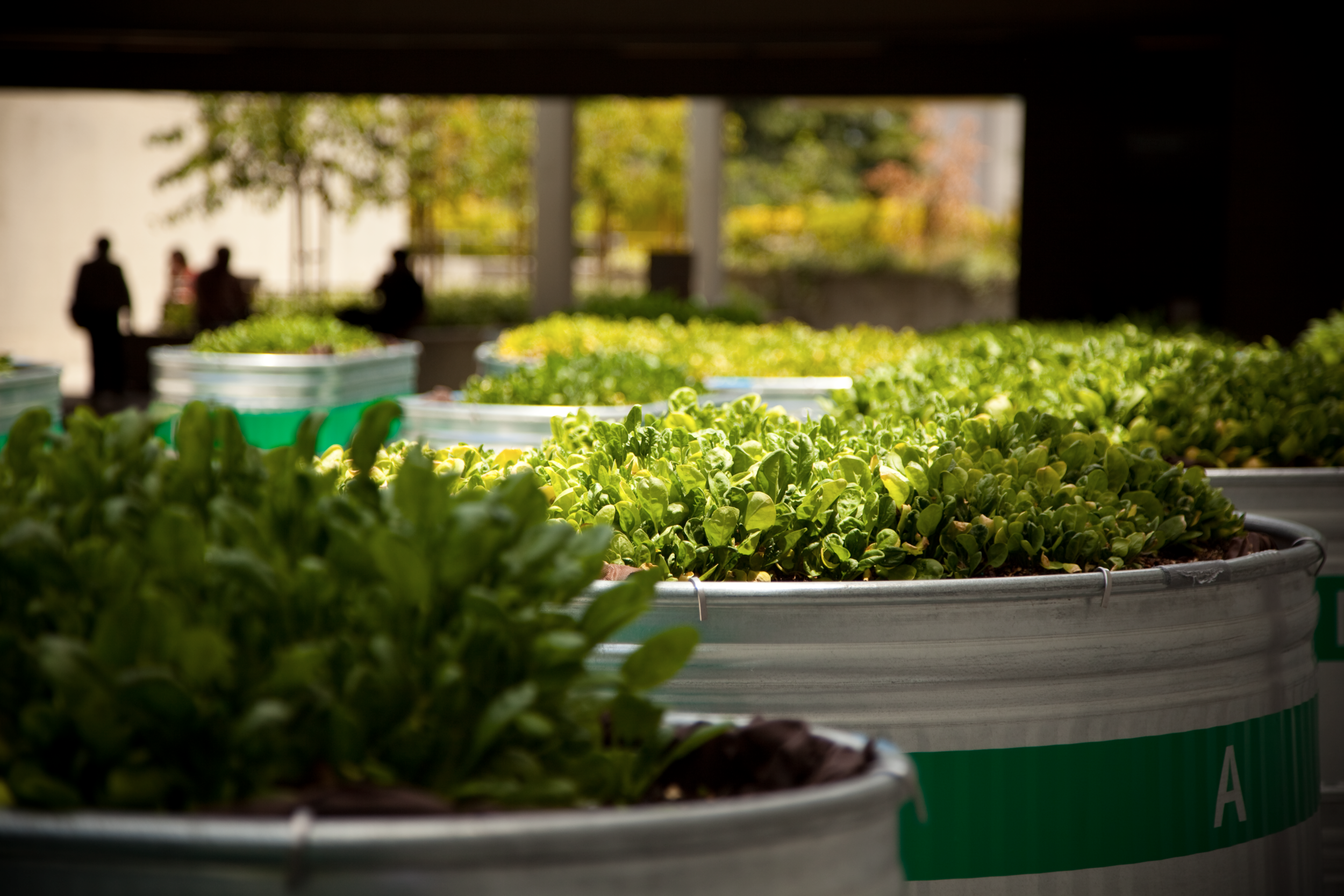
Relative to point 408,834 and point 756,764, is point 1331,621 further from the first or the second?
point 408,834

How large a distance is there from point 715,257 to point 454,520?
1985 centimetres

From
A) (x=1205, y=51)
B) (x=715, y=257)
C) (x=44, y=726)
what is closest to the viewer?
(x=44, y=726)

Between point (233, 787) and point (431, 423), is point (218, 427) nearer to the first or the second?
point (233, 787)

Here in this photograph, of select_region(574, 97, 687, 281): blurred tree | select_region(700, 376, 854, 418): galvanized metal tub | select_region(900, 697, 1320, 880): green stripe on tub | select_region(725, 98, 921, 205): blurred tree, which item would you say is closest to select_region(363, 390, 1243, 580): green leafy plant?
select_region(900, 697, 1320, 880): green stripe on tub

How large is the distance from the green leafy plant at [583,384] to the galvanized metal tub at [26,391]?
5.31 feet

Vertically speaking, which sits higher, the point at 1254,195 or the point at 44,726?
the point at 1254,195

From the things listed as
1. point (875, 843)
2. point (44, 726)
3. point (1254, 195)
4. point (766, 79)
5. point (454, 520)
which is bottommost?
point (875, 843)

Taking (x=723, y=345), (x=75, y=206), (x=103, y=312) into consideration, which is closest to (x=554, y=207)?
(x=103, y=312)

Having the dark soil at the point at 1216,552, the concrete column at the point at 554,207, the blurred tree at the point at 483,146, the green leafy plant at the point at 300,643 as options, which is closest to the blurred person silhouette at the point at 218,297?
the concrete column at the point at 554,207

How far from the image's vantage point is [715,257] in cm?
2117

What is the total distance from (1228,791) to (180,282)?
697 inches

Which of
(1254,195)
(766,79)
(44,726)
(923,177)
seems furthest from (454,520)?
(923,177)

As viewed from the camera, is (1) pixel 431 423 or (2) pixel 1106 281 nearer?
(1) pixel 431 423

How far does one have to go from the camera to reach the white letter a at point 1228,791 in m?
2.46
